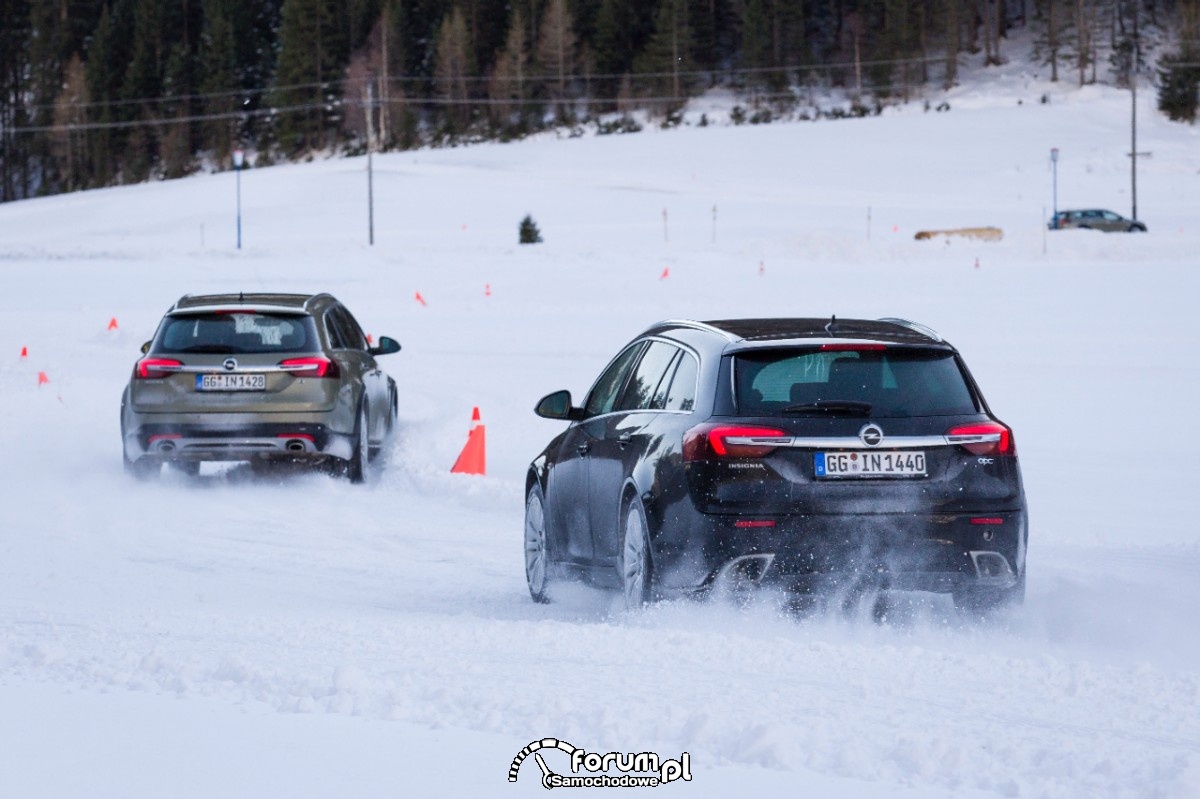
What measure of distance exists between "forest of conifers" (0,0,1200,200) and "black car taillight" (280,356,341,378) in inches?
3947

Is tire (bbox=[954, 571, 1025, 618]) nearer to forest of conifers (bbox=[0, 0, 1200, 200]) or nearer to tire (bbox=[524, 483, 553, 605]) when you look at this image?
tire (bbox=[524, 483, 553, 605])

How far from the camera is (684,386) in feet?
24.3

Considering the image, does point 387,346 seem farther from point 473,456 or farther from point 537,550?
point 537,550

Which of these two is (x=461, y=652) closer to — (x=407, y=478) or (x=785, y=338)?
(x=785, y=338)

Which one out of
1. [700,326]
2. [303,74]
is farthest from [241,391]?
[303,74]

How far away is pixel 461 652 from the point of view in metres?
6.61

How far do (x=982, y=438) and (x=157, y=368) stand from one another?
8064 millimetres

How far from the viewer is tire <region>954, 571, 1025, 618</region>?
23.3 feet

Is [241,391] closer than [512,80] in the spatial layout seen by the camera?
Yes

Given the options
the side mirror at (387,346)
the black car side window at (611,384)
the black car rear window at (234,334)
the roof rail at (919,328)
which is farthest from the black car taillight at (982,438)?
the side mirror at (387,346)

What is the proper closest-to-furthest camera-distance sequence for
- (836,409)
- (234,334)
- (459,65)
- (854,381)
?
(836,409) < (854,381) < (234,334) < (459,65)

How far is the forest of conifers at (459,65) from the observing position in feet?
398

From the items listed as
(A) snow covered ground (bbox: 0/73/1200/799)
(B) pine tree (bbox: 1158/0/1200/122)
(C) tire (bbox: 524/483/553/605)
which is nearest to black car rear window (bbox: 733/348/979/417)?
(A) snow covered ground (bbox: 0/73/1200/799)

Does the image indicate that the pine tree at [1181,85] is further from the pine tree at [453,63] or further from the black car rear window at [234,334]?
the black car rear window at [234,334]
